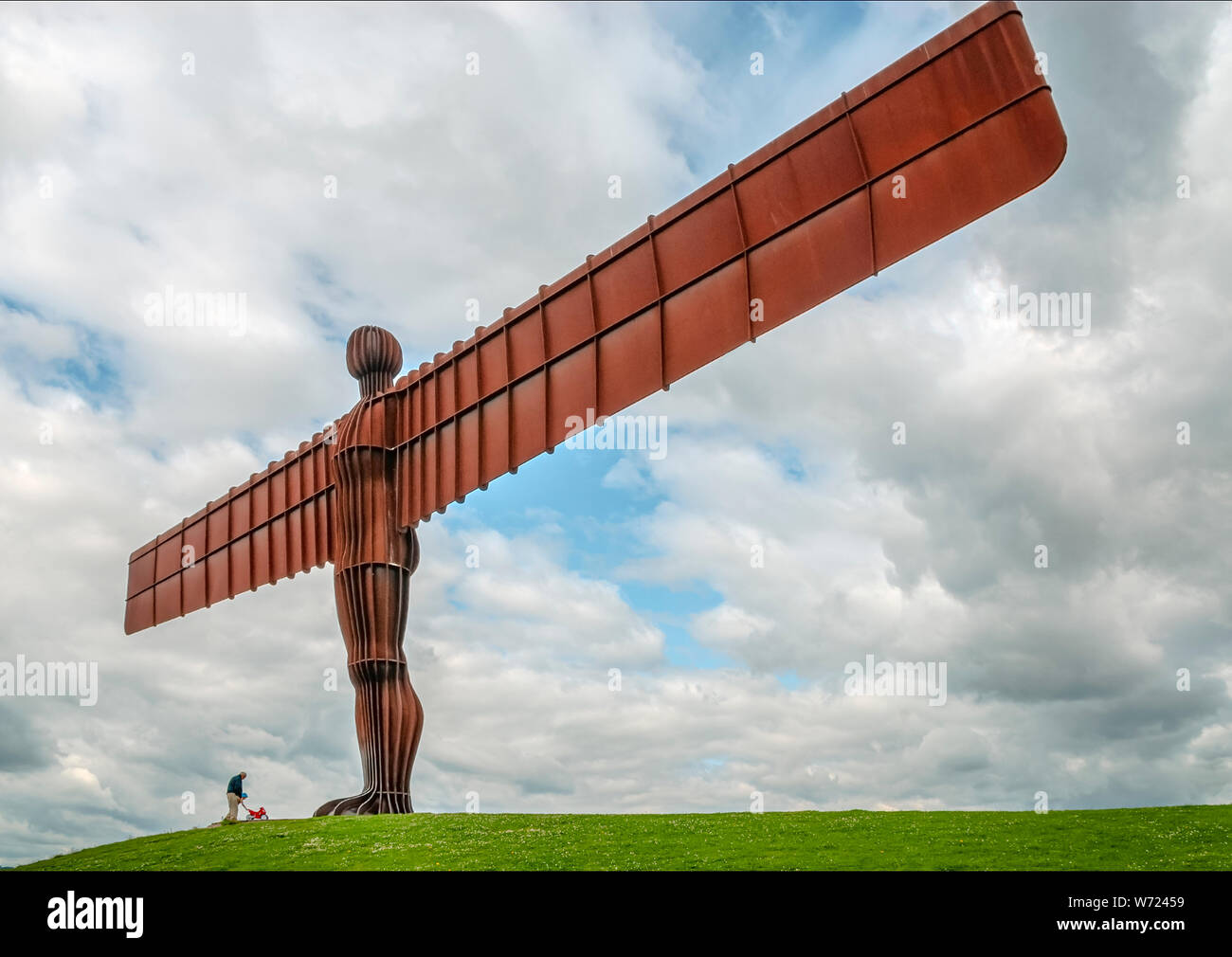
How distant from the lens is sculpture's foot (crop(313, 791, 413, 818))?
1650 centimetres

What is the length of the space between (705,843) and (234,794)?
29.4 feet

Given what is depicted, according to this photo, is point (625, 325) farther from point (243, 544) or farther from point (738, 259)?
point (243, 544)

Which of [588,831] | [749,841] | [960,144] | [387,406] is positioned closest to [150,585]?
[387,406]

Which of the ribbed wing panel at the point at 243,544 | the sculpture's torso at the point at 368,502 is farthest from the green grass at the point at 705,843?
the ribbed wing panel at the point at 243,544

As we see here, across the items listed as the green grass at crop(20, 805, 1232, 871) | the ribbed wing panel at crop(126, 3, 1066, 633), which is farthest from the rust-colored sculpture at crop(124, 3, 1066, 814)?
the green grass at crop(20, 805, 1232, 871)

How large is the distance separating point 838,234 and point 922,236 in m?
1.04

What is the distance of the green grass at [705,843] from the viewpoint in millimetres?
12508

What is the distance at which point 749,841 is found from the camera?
14.0 metres

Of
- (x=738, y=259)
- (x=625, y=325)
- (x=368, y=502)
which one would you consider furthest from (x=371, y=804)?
(x=738, y=259)

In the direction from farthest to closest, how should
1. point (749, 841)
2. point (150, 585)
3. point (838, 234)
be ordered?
point (150, 585) < point (749, 841) < point (838, 234)
